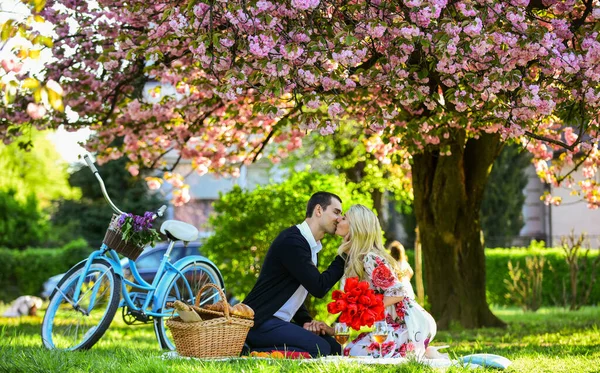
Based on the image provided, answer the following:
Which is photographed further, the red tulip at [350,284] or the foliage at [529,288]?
the foliage at [529,288]

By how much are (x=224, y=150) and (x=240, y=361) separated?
6.56 m

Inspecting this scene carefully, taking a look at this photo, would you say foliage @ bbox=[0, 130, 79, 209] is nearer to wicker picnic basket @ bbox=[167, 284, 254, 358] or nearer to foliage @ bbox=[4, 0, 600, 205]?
foliage @ bbox=[4, 0, 600, 205]

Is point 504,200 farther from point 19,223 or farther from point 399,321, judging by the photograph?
point 399,321

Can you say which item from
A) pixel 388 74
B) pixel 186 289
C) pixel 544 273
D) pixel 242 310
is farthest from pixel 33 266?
pixel 242 310

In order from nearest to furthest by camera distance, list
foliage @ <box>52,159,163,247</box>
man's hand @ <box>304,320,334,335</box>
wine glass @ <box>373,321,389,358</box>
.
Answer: wine glass @ <box>373,321,389,358</box>
man's hand @ <box>304,320,334,335</box>
foliage @ <box>52,159,163,247</box>

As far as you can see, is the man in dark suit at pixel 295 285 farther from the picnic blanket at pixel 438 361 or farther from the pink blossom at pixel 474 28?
the pink blossom at pixel 474 28

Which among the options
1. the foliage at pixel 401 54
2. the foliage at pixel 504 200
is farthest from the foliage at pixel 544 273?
the foliage at pixel 401 54

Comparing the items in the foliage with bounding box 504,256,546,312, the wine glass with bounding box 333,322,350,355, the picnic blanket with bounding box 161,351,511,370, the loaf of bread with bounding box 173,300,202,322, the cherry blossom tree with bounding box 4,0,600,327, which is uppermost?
the cherry blossom tree with bounding box 4,0,600,327

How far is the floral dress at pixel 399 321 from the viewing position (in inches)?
239

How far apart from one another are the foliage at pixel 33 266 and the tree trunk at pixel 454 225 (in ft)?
41.9

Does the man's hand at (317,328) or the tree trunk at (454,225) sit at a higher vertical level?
the tree trunk at (454,225)

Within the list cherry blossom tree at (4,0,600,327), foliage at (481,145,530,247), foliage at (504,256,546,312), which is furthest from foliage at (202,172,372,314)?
foliage at (481,145,530,247)

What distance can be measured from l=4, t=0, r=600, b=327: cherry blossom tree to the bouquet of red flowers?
1.48 metres

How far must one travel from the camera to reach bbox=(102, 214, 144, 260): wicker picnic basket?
7027 millimetres
